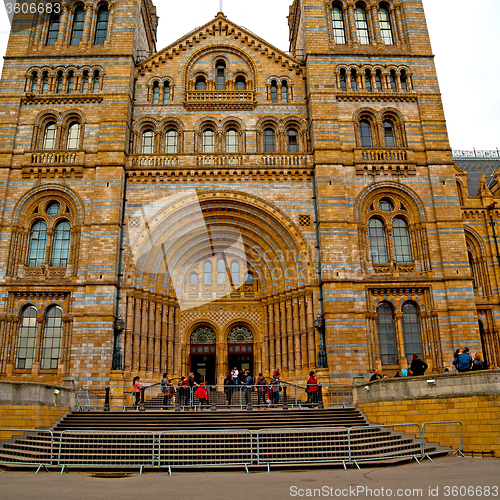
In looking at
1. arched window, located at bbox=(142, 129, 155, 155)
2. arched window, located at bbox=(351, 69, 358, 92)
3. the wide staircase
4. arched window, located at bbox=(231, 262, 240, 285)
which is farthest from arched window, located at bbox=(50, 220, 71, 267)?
arched window, located at bbox=(351, 69, 358, 92)

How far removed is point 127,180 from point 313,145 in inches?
402

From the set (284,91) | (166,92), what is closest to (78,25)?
(166,92)

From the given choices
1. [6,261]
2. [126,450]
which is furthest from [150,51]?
[126,450]

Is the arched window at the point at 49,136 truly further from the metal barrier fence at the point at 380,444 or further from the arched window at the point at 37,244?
the metal barrier fence at the point at 380,444

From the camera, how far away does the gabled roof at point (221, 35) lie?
29.1m

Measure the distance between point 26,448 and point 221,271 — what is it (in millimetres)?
15122

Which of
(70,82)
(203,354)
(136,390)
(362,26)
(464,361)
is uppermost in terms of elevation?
(362,26)

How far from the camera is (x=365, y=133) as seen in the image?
2777 cm

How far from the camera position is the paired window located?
24.0 m

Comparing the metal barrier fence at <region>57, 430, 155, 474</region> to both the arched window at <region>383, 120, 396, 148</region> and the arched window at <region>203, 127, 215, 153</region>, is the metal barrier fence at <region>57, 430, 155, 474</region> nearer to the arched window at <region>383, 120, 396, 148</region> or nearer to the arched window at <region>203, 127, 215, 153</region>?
the arched window at <region>203, 127, 215, 153</region>

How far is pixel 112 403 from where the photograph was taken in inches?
859

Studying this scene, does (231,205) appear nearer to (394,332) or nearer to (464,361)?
(394,332)

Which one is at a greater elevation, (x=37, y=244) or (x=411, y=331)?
(x=37, y=244)

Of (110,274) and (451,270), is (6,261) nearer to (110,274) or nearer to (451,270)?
(110,274)
